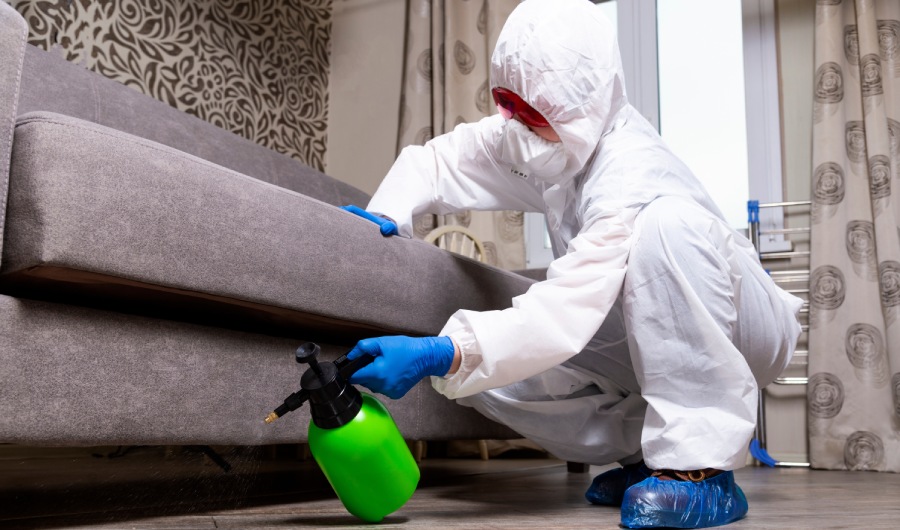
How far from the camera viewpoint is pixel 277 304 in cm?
105

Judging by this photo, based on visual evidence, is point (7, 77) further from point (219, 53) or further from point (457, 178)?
point (219, 53)

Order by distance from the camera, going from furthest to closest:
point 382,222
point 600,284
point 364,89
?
point 364,89
point 382,222
point 600,284

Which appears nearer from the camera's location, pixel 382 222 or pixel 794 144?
pixel 382 222

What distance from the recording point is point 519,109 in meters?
1.20

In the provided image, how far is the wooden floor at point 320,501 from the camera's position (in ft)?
3.08

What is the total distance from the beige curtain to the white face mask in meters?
1.88

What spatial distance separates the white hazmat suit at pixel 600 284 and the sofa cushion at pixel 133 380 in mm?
261

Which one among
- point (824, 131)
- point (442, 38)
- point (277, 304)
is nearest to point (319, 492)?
point (277, 304)

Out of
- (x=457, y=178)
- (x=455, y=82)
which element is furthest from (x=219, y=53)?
(x=457, y=178)

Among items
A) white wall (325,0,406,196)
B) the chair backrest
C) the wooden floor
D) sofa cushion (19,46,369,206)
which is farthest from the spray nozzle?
white wall (325,0,406,196)

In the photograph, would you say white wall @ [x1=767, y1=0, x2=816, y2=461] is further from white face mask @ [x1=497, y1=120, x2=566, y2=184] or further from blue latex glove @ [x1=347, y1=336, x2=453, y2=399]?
blue latex glove @ [x1=347, y1=336, x2=453, y2=399]

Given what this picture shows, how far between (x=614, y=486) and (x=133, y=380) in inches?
30.1

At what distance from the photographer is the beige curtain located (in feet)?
10.3

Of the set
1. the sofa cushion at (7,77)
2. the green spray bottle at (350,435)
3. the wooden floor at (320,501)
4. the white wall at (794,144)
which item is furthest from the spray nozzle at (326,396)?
the white wall at (794,144)
